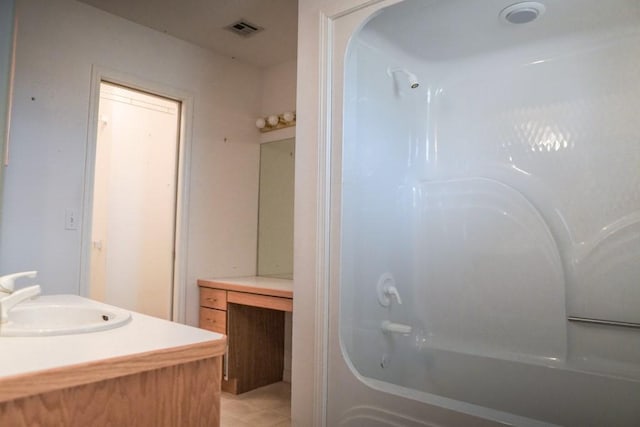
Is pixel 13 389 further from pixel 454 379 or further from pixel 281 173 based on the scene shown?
pixel 281 173

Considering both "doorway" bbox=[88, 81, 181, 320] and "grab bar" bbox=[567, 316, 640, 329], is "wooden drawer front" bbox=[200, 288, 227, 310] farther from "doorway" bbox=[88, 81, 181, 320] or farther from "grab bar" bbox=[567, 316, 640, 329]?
"grab bar" bbox=[567, 316, 640, 329]

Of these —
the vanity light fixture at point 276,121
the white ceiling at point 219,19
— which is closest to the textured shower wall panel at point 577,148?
the white ceiling at point 219,19

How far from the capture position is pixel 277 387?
9.93ft

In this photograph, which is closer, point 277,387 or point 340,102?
point 340,102

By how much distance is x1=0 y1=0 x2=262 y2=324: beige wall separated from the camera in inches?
89.7

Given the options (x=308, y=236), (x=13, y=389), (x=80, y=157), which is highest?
(x=80, y=157)

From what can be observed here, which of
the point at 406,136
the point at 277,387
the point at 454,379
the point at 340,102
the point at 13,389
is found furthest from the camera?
the point at 277,387

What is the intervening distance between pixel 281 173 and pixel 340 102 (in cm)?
158

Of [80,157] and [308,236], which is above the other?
[80,157]

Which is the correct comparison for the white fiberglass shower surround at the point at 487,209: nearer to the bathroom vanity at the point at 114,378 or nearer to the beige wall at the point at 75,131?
the bathroom vanity at the point at 114,378

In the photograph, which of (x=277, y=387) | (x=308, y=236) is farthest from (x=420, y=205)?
(x=277, y=387)

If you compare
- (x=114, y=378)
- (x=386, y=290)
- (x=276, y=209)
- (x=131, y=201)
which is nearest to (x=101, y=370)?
(x=114, y=378)

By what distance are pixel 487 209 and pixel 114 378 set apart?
1843mm

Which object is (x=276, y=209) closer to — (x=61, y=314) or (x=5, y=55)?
(x=5, y=55)
